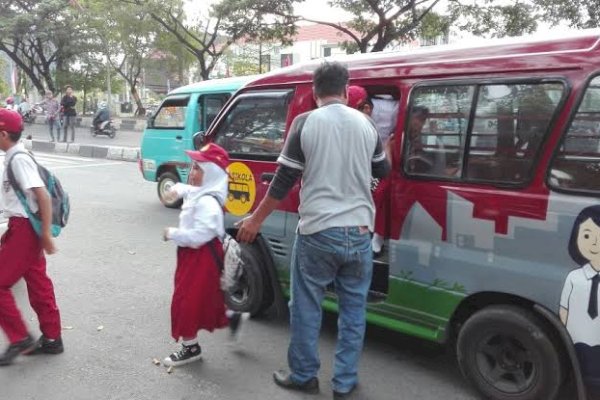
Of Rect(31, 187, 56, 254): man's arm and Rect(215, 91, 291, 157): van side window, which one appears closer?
Rect(31, 187, 56, 254): man's arm

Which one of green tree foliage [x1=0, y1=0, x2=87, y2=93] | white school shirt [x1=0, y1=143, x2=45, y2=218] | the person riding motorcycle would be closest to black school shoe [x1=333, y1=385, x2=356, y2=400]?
white school shirt [x1=0, y1=143, x2=45, y2=218]

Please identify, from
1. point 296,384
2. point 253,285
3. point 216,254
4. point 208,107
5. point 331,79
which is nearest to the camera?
point 331,79

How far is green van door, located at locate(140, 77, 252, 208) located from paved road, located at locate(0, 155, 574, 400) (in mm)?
2905

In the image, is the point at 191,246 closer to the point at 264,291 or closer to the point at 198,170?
the point at 198,170

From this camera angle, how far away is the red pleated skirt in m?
3.31

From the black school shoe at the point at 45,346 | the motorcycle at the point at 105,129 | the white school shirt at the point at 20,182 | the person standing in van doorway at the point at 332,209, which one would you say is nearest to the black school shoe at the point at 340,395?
the person standing in van doorway at the point at 332,209

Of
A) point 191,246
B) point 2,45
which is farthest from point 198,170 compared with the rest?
point 2,45

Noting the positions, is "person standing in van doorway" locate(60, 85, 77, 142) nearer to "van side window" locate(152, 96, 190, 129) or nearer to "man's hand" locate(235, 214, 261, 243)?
"van side window" locate(152, 96, 190, 129)

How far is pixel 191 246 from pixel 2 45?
26022mm

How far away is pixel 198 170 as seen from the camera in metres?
3.31

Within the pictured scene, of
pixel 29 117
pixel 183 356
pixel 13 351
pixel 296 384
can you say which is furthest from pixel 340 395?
pixel 29 117

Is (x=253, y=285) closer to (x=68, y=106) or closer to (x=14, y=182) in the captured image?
(x=14, y=182)

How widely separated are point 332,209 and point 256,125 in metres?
1.54

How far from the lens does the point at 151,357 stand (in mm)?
3537
